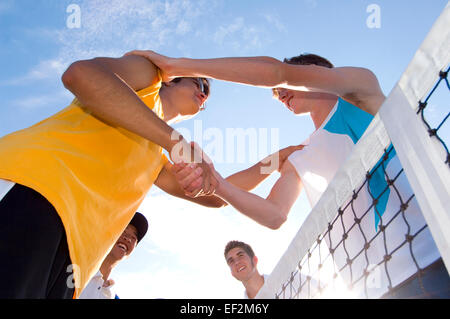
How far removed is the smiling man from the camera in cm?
902

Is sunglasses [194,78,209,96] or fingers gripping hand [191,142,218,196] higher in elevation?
sunglasses [194,78,209,96]

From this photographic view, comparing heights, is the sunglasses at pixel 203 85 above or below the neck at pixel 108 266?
below

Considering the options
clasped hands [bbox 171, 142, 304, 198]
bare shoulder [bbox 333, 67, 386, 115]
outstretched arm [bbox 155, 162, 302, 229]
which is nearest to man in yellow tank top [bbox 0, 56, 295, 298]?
clasped hands [bbox 171, 142, 304, 198]

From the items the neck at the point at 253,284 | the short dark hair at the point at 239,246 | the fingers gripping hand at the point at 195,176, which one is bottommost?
the fingers gripping hand at the point at 195,176

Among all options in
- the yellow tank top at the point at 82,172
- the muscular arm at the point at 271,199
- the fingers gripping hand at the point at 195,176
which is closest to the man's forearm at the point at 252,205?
the muscular arm at the point at 271,199

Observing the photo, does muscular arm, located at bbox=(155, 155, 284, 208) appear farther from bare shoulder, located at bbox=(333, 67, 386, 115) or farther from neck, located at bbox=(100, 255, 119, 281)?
neck, located at bbox=(100, 255, 119, 281)

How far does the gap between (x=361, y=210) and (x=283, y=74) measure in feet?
4.32

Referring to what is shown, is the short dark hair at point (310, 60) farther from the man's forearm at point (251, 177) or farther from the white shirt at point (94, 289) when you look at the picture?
the white shirt at point (94, 289)

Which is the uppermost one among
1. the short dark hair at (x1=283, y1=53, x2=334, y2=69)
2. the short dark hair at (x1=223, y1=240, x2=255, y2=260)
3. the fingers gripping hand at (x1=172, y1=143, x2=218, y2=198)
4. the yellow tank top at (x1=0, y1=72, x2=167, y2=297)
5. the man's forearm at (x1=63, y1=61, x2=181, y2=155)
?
the short dark hair at (x1=223, y1=240, x2=255, y2=260)

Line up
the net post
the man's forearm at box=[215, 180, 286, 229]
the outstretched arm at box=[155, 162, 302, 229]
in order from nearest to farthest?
the net post → the outstretched arm at box=[155, 162, 302, 229] → the man's forearm at box=[215, 180, 286, 229]

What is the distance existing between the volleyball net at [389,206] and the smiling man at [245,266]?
6.14 metres

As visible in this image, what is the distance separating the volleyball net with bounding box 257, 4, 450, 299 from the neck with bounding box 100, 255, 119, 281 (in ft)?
14.4

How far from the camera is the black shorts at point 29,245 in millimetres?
1601

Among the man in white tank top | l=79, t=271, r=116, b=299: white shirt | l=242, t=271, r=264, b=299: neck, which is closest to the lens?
the man in white tank top
